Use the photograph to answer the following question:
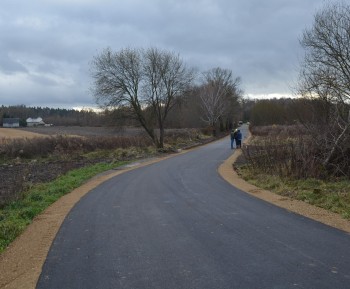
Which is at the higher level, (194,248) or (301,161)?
(301,161)

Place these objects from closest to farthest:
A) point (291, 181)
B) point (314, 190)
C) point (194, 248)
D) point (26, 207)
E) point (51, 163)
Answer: point (194, 248) < point (26, 207) < point (314, 190) < point (291, 181) < point (51, 163)

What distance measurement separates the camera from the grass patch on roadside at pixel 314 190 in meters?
11.1

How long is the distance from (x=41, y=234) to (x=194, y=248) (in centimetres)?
363

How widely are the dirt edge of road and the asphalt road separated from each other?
0.77 feet

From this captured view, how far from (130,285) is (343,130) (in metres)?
13.4

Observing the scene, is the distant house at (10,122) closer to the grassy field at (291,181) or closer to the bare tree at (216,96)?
the bare tree at (216,96)

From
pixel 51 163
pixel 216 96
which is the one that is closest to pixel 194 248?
pixel 51 163

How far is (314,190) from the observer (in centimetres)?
1308

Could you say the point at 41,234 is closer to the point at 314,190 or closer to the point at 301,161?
the point at 314,190

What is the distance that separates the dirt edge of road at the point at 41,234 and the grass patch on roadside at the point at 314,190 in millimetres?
330

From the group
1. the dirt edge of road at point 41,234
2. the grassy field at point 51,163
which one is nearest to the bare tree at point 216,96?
the grassy field at point 51,163

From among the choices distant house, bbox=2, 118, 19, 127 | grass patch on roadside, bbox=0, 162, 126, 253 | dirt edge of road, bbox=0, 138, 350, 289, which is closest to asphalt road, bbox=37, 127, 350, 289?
dirt edge of road, bbox=0, 138, 350, 289

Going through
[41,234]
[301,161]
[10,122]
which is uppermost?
[301,161]

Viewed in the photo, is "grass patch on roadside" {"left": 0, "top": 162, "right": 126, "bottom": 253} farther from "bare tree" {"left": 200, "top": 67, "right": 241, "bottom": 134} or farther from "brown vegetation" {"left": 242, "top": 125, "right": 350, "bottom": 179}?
"bare tree" {"left": 200, "top": 67, "right": 241, "bottom": 134}
